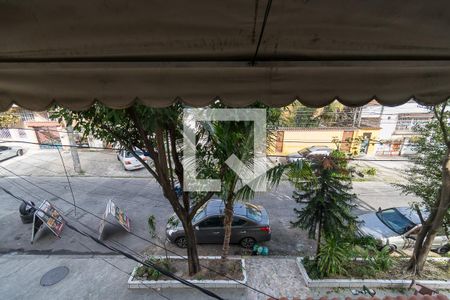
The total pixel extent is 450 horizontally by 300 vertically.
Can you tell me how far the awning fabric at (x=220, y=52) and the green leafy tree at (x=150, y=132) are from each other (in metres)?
1.97

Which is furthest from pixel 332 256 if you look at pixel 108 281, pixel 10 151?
pixel 10 151

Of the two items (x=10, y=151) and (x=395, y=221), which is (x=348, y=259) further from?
(x=10, y=151)

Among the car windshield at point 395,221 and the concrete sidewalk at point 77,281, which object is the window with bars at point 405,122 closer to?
the car windshield at point 395,221

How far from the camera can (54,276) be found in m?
6.49

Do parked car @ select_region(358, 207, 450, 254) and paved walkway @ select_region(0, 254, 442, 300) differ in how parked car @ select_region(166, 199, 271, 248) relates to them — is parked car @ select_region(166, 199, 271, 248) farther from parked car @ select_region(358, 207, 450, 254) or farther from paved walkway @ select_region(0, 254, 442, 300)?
parked car @ select_region(358, 207, 450, 254)

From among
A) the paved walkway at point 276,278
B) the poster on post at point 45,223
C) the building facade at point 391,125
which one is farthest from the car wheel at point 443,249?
the poster on post at point 45,223

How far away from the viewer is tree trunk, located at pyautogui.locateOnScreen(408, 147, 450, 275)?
195 inches

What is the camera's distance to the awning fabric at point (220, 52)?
3.46 feet

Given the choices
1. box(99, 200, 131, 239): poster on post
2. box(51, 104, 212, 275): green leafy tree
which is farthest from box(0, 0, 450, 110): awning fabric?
box(99, 200, 131, 239): poster on post

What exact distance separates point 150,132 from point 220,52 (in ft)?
11.2

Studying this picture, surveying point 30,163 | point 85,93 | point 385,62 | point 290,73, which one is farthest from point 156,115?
point 30,163

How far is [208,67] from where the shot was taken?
1212 millimetres

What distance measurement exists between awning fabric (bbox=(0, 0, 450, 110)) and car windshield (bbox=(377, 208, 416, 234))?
8.06 metres

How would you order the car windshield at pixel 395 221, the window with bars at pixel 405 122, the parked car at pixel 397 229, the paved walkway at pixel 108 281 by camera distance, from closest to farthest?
the paved walkway at pixel 108 281 < the parked car at pixel 397 229 < the car windshield at pixel 395 221 < the window with bars at pixel 405 122
